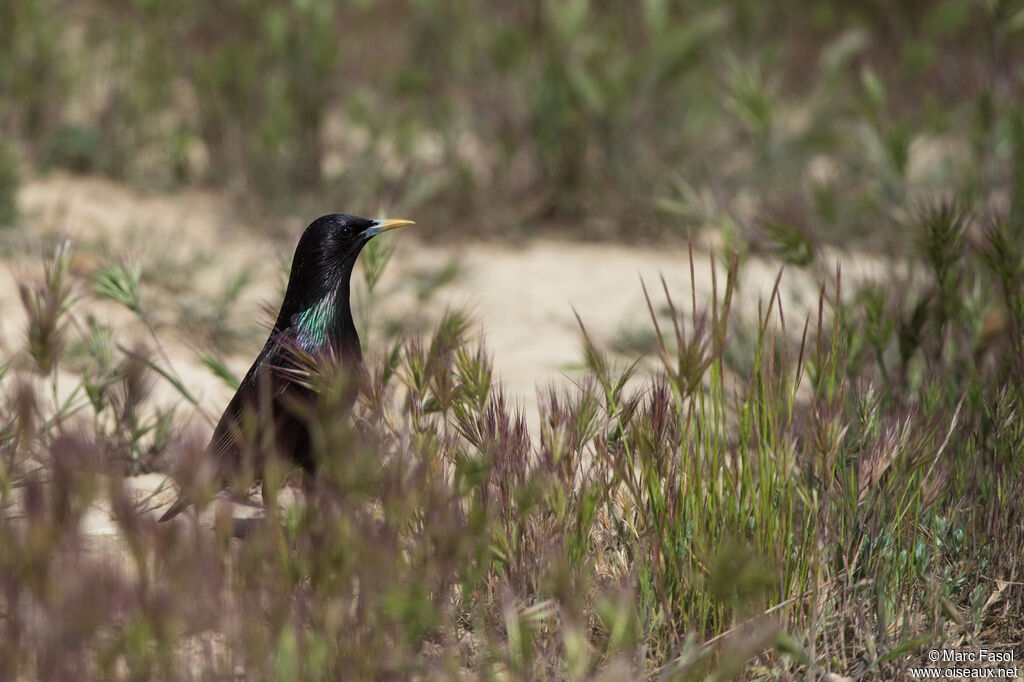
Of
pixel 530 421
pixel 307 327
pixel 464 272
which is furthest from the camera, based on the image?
pixel 464 272

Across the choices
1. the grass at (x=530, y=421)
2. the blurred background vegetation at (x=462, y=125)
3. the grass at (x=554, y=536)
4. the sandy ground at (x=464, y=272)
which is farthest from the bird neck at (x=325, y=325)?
the blurred background vegetation at (x=462, y=125)

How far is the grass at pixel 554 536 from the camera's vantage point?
68.7 inches

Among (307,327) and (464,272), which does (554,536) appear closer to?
(307,327)

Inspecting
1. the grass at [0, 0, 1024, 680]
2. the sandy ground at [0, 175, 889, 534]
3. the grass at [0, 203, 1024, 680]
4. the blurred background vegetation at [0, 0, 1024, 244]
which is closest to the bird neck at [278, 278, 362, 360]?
the grass at [0, 0, 1024, 680]

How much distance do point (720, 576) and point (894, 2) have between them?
7433mm

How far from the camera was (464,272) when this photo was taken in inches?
Answer: 202

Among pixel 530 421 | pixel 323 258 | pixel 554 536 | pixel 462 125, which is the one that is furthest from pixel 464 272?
pixel 554 536

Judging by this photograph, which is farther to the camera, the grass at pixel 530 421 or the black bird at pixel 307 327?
the black bird at pixel 307 327

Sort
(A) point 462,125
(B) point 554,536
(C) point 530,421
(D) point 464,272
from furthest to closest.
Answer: (A) point 462,125
(D) point 464,272
(C) point 530,421
(B) point 554,536

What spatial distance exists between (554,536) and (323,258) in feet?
3.72

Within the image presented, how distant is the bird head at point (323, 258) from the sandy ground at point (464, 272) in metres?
1.18

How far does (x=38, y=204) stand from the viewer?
5281mm

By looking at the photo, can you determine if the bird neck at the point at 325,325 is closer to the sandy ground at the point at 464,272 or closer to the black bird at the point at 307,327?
the black bird at the point at 307,327

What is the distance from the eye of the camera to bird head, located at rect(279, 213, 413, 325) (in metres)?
2.95
